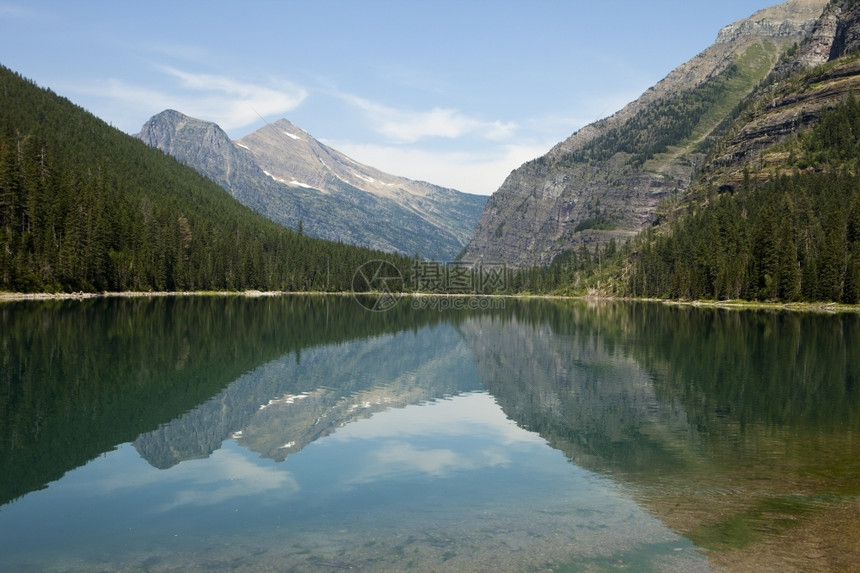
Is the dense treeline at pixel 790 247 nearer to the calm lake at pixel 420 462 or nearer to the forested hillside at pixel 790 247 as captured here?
the forested hillside at pixel 790 247

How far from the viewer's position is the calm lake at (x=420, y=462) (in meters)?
16.6

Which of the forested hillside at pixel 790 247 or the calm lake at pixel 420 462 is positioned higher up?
the forested hillside at pixel 790 247

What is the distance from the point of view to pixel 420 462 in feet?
87.7

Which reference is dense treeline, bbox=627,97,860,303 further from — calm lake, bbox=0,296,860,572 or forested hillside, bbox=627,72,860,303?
calm lake, bbox=0,296,860,572

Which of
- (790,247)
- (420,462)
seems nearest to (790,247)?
(790,247)

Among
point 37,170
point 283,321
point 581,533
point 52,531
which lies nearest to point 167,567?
point 52,531

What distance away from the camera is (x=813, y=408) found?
3550 cm

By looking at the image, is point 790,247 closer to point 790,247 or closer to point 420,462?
point 790,247

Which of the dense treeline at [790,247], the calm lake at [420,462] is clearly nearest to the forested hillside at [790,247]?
the dense treeline at [790,247]

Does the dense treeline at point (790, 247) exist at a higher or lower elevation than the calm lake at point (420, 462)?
higher

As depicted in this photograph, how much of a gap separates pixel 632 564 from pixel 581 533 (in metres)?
2.28

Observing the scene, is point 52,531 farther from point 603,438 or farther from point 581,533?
point 603,438

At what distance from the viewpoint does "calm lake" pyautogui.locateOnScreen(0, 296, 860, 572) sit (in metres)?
16.6

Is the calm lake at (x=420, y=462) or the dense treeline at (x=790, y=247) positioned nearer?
the calm lake at (x=420, y=462)
